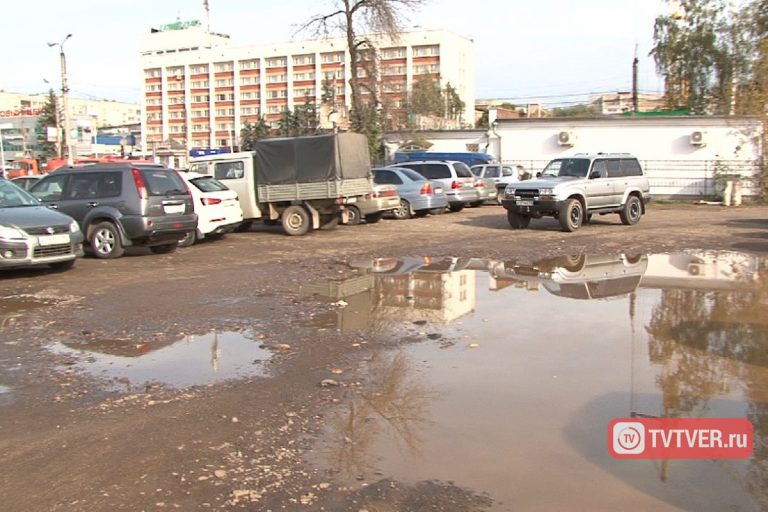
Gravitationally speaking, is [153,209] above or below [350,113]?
below

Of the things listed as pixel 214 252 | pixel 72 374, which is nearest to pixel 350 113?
pixel 214 252

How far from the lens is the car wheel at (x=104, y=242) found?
13531 mm

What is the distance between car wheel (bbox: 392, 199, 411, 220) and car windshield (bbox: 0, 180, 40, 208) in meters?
11.7

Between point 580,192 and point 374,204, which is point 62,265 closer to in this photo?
point 374,204

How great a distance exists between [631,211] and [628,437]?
1597 cm

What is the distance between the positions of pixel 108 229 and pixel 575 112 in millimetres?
70364

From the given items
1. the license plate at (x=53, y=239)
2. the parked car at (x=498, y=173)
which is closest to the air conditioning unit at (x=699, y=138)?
the parked car at (x=498, y=173)

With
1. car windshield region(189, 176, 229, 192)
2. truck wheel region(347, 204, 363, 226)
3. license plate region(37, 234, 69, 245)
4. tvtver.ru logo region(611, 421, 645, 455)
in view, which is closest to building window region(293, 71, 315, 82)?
→ truck wheel region(347, 204, 363, 226)

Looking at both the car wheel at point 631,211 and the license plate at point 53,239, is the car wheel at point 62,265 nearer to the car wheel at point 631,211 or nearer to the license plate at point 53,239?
the license plate at point 53,239

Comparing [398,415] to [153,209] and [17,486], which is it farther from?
[153,209]

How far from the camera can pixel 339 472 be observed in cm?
414

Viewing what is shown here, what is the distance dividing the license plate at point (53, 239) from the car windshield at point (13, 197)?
1002mm

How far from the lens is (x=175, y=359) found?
6656 mm

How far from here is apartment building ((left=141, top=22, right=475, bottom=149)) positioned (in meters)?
112
